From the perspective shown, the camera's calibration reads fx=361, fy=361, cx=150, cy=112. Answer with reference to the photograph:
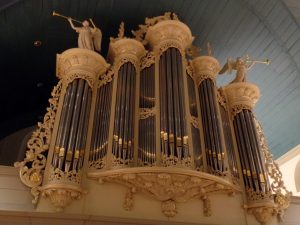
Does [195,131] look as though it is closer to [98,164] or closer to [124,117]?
[124,117]

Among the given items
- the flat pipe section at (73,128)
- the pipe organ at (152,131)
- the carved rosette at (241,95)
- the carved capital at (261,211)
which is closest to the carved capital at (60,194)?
the pipe organ at (152,131)

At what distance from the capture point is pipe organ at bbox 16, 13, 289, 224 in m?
4.68

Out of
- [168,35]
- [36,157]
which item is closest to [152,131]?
[36,157]

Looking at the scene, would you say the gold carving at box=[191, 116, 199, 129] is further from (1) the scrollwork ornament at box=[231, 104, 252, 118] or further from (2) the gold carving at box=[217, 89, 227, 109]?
(1) the scrollwork ornament at box=[231, 104, 252, 118]

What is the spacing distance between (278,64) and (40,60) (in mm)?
5265

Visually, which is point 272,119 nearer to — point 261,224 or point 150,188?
point 261,224

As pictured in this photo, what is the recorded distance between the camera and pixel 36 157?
4824 mm

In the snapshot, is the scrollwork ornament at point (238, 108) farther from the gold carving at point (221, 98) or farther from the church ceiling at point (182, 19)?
the church ceiling at point (182, 19)

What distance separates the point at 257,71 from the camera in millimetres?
8328

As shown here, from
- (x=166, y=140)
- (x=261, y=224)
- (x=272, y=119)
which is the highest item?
(x=272, y=119)

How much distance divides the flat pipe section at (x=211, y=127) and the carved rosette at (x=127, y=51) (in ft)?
3.95

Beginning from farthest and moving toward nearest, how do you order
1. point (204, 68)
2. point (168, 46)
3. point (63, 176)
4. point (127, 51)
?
point (204, 68)
point (168, 46)
point (127, 51)
point (63, 176)

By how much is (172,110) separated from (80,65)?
169 centimetres

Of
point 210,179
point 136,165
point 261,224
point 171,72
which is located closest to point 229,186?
point 210,179
